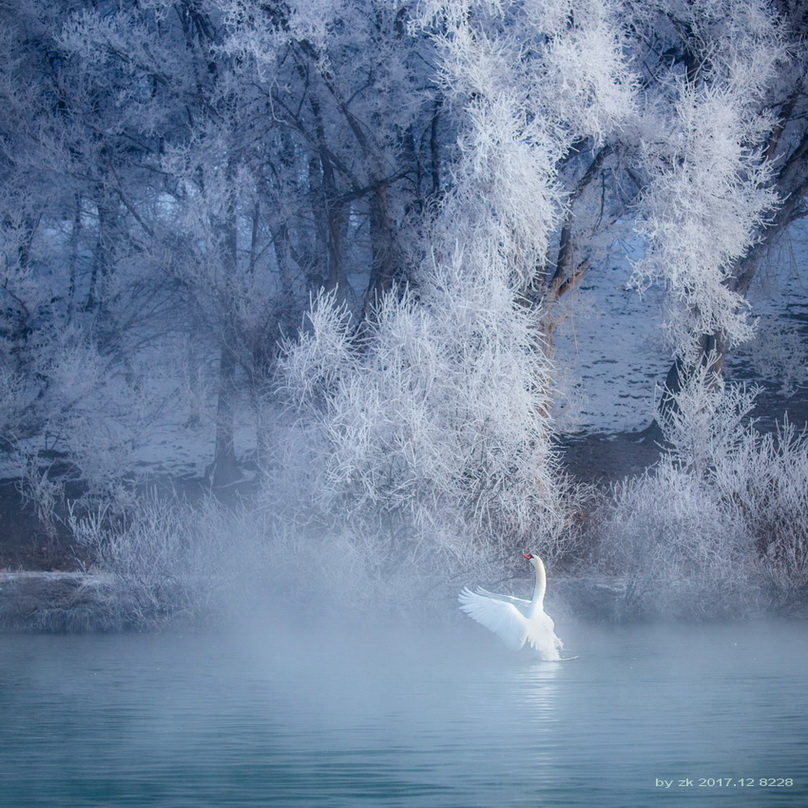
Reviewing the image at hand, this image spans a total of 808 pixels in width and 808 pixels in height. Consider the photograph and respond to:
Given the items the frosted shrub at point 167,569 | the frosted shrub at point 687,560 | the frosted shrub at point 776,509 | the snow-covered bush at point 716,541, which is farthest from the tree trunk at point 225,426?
the frosted shrub at point 776,509

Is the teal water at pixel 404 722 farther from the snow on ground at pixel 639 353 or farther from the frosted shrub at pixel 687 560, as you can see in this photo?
the snow on ground at pixel 639 353

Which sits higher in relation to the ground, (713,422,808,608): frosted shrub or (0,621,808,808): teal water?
(713,422,808,608): frosted shrub

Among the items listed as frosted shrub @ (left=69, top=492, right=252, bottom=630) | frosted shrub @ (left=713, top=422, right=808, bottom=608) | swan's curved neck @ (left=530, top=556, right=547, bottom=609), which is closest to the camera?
swan's curved neck @ (left=530, top=556, right=547, bottom=609)

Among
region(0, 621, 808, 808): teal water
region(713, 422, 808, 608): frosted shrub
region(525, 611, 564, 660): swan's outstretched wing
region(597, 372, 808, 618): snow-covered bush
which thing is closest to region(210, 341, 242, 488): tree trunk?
region(0, 621, 808, 808): teal water

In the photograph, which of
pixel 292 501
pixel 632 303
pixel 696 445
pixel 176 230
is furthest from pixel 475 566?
pixel 632 303

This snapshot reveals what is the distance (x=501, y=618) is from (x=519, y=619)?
241 millimetres

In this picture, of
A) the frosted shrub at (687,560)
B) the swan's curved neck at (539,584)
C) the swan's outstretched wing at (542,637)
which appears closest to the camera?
the swan's outstretched wing at (542,637)

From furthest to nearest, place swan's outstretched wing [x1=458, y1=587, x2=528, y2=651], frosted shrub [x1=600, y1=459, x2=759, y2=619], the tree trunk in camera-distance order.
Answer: the tree trunk < frosted shrub [x1=600, y1=459, x2=759, y2=619] < swan's outstretched wing [x1=458, y1=587, x2=528, y2=651]

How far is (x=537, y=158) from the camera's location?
56.5 ft

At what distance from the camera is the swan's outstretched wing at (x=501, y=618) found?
13.0 meters

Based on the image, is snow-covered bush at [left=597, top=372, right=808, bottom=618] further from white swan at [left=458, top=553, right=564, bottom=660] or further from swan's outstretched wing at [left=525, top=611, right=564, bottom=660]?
swan's outstretched wing at [left=525, top=611, right=564, bottom=660]

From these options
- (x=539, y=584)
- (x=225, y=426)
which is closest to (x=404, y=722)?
(x=539, y=584)

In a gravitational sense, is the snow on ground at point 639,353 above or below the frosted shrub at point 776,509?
above

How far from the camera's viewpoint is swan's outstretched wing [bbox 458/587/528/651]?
12984mm
